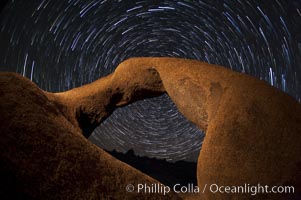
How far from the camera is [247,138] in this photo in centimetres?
230

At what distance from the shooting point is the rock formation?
111cm

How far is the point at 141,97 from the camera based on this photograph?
13.0 ft

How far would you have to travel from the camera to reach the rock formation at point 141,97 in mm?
1111

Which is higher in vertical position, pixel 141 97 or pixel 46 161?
pixel 141 97

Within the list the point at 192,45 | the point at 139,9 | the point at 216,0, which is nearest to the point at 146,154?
the point at 192,45

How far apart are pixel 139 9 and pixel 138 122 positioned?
8.46 ft

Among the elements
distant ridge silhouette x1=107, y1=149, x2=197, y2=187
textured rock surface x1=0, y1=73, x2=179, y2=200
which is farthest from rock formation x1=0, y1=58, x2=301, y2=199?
distant ridge silhouette x1=107, y1=149, x2=197, y2=187
